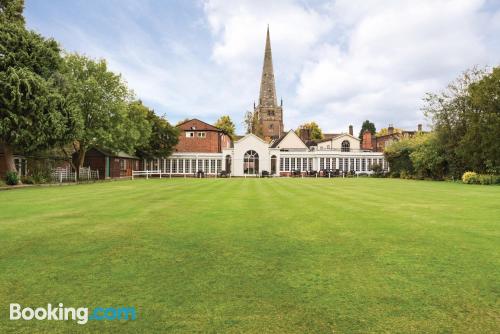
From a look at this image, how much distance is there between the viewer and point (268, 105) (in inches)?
3248

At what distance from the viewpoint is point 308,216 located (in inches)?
319

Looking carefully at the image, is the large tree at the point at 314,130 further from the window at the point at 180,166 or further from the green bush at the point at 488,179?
the green bush at the point at 488,179

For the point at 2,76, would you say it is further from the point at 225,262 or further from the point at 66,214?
the point at 225,262

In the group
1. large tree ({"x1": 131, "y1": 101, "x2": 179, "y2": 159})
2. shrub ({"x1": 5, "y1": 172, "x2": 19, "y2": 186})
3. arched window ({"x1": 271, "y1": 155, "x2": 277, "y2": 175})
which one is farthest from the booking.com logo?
arched window ({"x1": 271, "y1": 155, "x2": 277, "y2": 175})

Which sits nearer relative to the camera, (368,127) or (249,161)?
(249,161)

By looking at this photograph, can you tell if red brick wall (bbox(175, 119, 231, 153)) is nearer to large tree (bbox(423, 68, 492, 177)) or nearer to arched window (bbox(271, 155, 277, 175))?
arched window (bbox(271, 155, 277, 175))

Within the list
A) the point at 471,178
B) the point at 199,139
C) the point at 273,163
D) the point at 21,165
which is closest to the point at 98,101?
the point at 21,165

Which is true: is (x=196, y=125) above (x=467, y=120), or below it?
above

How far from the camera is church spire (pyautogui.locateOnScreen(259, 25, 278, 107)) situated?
8169cm

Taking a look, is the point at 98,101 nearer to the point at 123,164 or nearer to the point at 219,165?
the point at 123,164

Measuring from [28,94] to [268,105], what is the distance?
66.8 meters

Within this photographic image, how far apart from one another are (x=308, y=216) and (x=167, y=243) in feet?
12.6

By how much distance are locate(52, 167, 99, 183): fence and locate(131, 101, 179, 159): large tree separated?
934 cm

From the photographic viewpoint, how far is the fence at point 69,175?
84.3 feet
